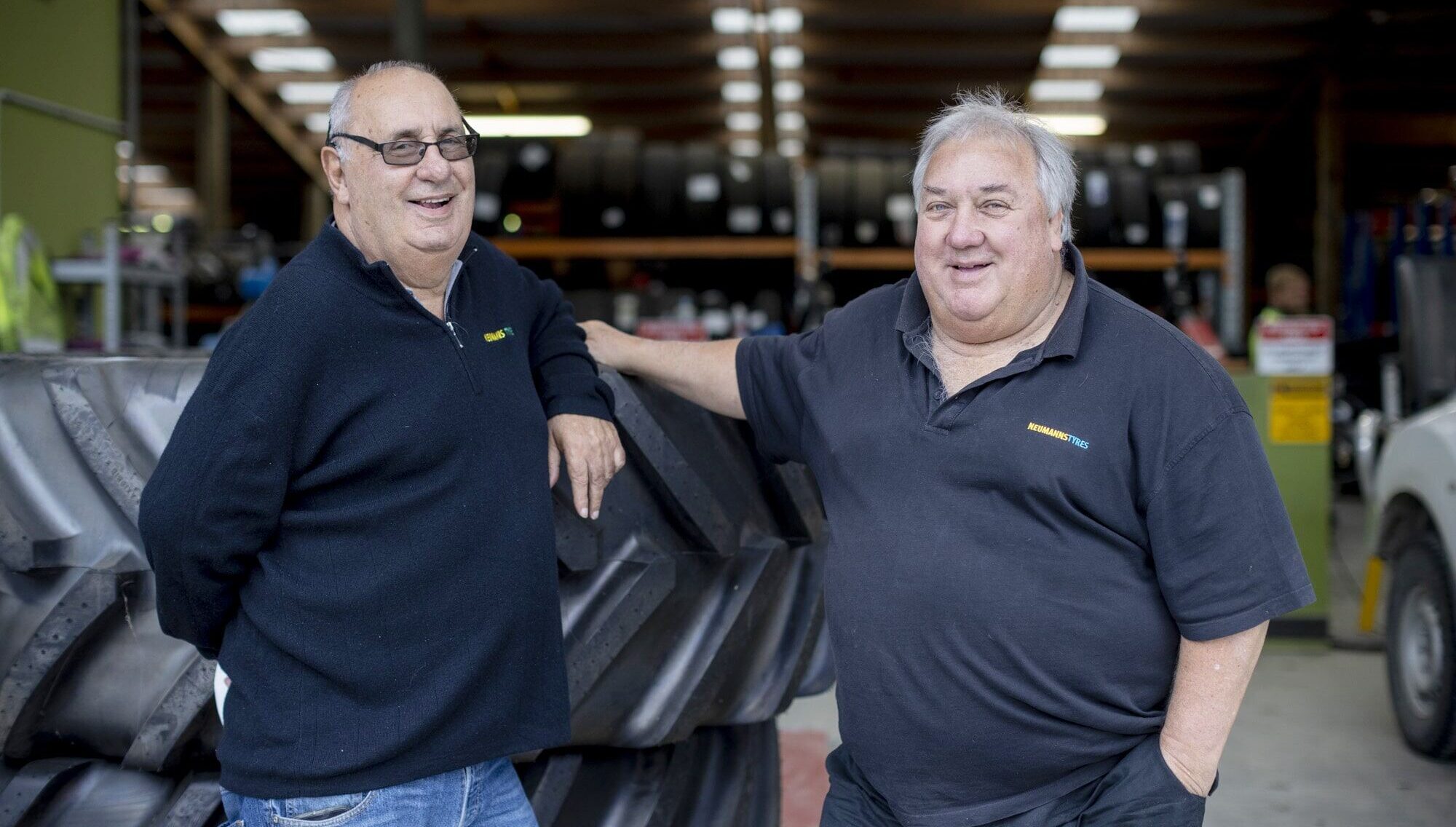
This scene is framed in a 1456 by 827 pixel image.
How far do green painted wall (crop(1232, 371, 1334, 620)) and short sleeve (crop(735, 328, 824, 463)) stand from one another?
4.27 m

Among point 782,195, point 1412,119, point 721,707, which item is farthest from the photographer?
point 1412,119

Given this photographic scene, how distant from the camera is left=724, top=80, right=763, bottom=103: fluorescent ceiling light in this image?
17.3 metres

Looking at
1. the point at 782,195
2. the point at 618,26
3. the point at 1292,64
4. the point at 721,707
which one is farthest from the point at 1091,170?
the point at 1292,64

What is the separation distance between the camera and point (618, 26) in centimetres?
1522

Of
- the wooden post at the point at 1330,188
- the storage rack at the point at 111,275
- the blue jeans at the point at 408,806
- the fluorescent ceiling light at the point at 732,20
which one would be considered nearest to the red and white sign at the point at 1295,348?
the blue jeans at the point at 408,806

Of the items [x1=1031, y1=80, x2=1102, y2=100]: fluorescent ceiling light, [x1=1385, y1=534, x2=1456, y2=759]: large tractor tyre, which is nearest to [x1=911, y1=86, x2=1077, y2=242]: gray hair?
[x1=1385, y1=534, x2=1456, y2=759]: large tractor tyre

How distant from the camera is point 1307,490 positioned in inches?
224

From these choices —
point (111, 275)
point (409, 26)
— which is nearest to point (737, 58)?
point (409, 26)

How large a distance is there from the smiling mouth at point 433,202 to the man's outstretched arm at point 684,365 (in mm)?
477

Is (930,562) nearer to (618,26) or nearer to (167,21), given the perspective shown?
(618,26)

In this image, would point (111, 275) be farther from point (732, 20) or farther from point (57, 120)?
point (732, 20)

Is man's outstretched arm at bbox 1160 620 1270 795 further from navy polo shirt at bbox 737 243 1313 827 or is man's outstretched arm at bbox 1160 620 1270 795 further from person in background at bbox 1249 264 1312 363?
person in background at bbox 1249 264 1312 363

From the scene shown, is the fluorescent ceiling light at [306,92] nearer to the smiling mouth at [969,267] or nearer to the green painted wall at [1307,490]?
the green painted wall at [1307,490]

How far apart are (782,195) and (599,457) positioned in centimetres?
598
